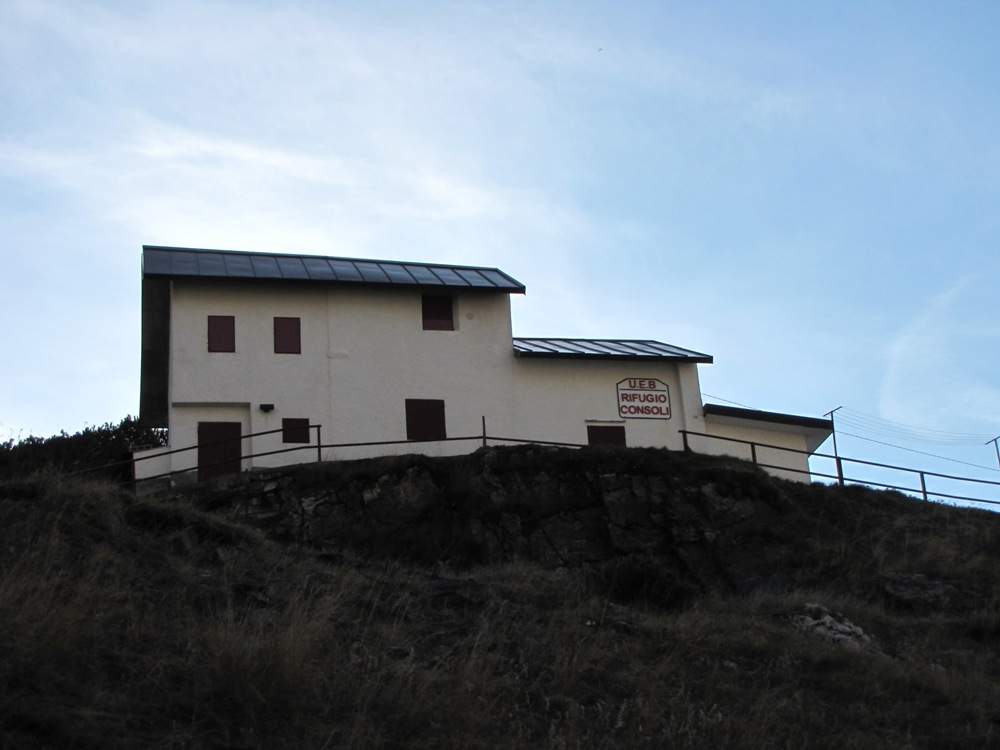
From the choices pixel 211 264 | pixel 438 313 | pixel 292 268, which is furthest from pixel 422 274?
pixel 211 264

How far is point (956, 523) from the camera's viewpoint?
86.2 feet

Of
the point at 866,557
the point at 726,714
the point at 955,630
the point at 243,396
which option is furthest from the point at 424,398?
the point at 726,714

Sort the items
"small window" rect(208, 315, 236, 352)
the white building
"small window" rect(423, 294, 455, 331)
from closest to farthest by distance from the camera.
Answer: the white building, "small window" rect(208, 315, 236, 352), "small window" rect(423, 294, 455, 331)

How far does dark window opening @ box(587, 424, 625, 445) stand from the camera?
31038 mm

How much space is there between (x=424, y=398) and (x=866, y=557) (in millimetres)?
12060

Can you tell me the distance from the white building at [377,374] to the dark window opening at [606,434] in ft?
0.11

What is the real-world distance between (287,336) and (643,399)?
973 centimetres

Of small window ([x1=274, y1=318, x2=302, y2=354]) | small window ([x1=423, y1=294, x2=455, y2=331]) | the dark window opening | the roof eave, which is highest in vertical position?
small window ([x1=423, y1=294, x2=455, y2=331])

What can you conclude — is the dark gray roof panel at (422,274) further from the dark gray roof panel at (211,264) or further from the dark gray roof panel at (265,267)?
the dark gray roof panel at (211,264)

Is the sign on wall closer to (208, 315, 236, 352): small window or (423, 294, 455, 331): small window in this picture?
(423, 294, 455, 331): small window

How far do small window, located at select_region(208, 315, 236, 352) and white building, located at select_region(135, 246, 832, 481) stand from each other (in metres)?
0.04

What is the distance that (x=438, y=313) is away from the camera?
3172 cm

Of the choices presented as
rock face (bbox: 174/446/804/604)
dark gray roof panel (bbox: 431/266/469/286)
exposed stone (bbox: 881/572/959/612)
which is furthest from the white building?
exposed stone (bbox: 881/572/959/612)

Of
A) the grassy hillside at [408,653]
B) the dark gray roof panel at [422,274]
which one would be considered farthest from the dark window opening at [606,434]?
the grassy hillside at [408,653]
